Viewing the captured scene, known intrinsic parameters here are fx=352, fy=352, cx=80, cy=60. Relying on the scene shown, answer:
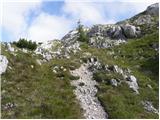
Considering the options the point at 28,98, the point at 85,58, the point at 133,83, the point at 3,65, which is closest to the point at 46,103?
the point at 28,98

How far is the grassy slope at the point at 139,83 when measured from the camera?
31.7 m

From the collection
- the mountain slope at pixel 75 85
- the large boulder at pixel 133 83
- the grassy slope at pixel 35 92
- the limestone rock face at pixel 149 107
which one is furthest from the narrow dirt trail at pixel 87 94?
the limestone rock face at pixel 149 107

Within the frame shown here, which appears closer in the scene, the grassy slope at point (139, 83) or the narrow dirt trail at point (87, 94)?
the narrow dirt trail at point (87, 94)

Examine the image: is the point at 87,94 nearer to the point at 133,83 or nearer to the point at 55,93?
the point at 55,93

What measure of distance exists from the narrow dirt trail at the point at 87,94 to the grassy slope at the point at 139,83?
25.1 inches

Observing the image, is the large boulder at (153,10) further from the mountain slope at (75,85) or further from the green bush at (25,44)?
the green bush at (25,44)

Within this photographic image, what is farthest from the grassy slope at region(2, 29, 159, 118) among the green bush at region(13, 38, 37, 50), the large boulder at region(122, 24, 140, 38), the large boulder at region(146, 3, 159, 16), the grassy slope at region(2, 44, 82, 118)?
the large boulder at region(146, 3, 159, 16)

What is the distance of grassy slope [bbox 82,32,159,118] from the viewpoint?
31.7m

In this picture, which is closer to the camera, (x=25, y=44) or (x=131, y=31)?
(x=25, y=44)

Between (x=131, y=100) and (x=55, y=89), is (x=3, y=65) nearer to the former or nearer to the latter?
(x=55, y=89)

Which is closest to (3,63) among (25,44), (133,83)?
(25,44)

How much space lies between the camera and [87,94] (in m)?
34.4

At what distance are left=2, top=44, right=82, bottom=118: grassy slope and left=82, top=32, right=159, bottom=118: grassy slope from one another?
3.46 meters

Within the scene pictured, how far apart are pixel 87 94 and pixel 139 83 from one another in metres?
7.42
